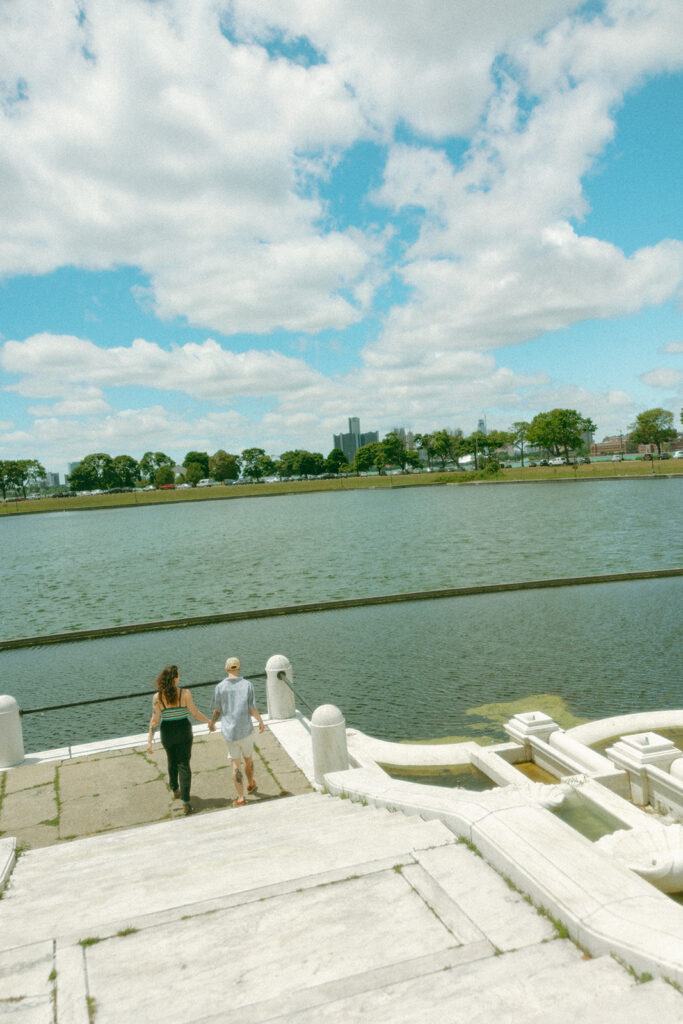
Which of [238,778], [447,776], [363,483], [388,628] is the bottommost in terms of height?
[388,628]

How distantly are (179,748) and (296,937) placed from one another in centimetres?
462

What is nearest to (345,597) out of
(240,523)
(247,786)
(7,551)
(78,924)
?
(247,786)

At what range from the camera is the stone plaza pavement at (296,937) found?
3516 mm

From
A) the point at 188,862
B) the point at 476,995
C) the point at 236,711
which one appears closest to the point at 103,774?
the point at 236,711

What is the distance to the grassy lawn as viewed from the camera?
129m

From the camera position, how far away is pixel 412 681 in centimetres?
1559

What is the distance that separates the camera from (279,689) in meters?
11.7

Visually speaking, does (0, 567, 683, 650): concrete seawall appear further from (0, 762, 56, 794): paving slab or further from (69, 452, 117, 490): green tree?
(69, 452, 117, 490): green tree

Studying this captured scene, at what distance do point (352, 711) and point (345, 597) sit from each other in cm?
1454

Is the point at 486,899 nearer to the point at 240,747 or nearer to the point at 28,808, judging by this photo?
the point at 240,747

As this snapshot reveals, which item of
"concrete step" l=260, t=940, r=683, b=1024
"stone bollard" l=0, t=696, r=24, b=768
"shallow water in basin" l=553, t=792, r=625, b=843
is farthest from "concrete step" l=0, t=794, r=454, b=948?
"stone bollard" l=0, t=696, r=24, b=768

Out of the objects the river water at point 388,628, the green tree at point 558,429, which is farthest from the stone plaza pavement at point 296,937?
the green tree at point 558,429

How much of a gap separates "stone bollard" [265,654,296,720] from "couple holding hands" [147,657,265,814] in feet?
8.56

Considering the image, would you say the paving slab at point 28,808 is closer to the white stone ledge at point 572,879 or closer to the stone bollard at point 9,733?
the stone bollard at point 9,733
